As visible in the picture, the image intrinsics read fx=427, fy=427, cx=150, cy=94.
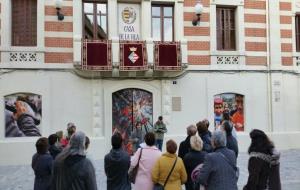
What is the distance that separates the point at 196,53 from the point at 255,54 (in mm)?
2902

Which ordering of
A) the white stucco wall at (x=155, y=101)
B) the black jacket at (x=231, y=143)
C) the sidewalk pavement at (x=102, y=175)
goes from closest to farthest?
the black jacket at (x=231, y=143), the sidewalk pavement at (x=102, y=175), the white stucco wall at (x=155, y=101)

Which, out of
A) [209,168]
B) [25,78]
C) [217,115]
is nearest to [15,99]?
[25,78]

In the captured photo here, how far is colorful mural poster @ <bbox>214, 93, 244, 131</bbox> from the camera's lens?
1928 cm

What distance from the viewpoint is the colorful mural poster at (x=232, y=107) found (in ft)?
63.3

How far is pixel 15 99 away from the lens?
57.1ft

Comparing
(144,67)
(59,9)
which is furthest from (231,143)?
(59,9)

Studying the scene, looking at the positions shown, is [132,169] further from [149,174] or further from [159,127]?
[159,127]

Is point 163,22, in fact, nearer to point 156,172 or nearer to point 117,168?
point 117,168

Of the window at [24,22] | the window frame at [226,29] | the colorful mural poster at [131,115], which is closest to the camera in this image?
the window at [24,22]

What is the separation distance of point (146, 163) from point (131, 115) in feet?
38.0

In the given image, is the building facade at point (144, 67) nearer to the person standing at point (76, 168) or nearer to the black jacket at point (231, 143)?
the black jacket at point (231, 143)

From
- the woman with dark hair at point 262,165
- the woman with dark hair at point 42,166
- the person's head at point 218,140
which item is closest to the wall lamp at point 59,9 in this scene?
the woman with dark hair at point 42,166

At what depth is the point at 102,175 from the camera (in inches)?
539

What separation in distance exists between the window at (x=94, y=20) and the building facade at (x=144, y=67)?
4 cm
